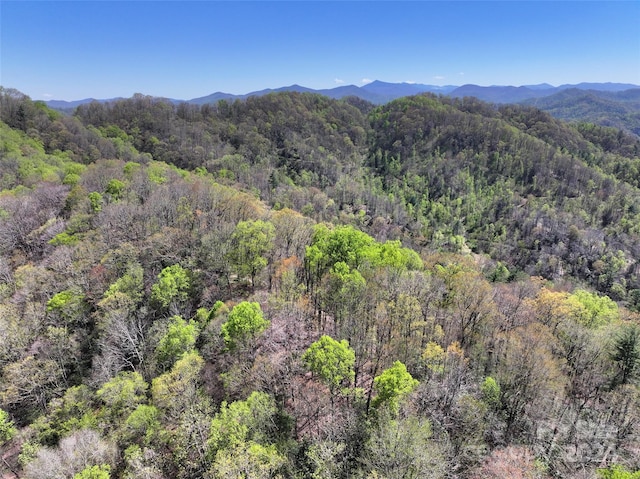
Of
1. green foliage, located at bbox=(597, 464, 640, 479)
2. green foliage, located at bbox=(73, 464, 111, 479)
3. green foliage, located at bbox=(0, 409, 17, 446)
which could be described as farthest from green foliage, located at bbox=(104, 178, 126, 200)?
green foliage, located at bbox=(597, 464, 640, 479)

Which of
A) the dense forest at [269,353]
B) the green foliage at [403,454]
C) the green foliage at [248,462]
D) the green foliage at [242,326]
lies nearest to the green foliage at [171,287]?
the dense forest at [269,353]

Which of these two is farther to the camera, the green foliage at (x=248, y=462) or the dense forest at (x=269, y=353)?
the dense forest at (x=269, y=353)

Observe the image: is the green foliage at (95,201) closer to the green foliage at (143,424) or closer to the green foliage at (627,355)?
the green foliage at (143,424)

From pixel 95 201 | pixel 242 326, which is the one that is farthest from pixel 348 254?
pixel 95 201

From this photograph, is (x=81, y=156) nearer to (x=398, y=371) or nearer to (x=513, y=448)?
(x=398, y=371)

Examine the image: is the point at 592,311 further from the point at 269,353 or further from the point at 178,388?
the point at 178,388

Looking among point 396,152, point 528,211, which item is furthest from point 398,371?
point 396,152
